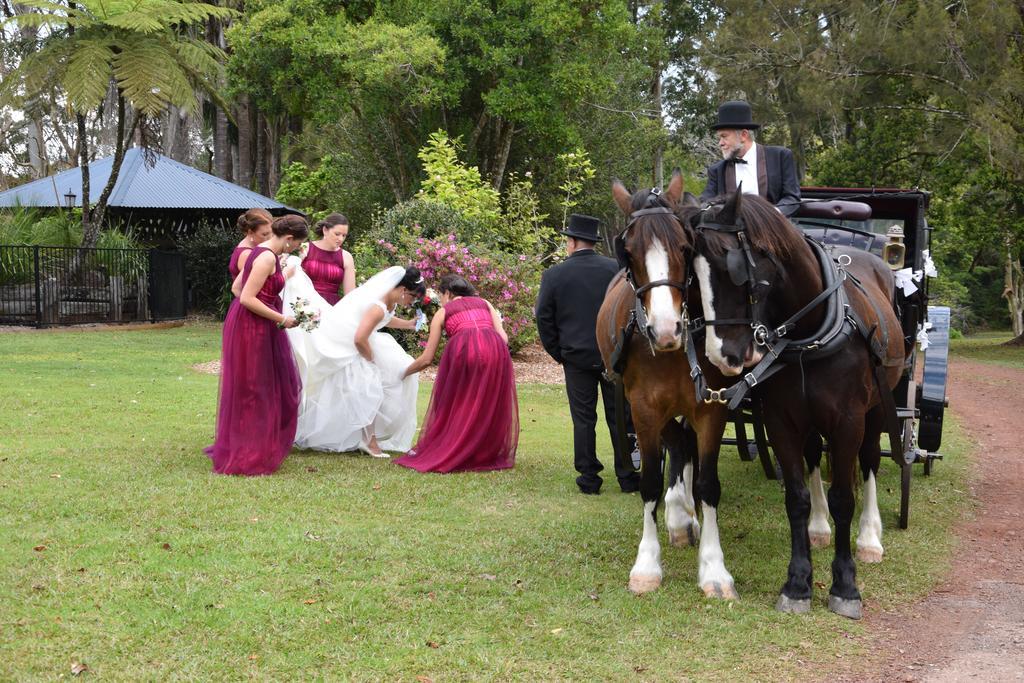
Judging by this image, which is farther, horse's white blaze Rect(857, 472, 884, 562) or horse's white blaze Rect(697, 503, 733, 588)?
horse's white blaze Rect(857, 472, 884, 562)

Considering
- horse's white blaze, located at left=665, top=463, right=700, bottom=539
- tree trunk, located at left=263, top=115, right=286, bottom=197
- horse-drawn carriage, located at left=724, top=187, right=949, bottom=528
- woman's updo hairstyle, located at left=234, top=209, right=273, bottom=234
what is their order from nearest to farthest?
horse's white blaze, located at left=665, top=463, right=700, bottom=539, horse-drawn carriage, located at left=724, top=187, right=949, bottom=528, woman's updo hairstyle, located at left=234, top=209, right=273, bottom=234, tree trunk, located at left=263, top=115, right=286, bottom=197

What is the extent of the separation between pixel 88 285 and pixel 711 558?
23286mm

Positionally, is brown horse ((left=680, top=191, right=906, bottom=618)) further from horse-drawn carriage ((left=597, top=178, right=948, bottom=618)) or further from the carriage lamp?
the carriage lamp

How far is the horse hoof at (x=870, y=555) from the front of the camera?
6.52m

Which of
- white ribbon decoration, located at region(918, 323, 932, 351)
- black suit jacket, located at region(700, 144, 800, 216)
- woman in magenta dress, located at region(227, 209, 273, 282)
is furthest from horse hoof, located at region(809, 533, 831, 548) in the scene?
woman in magenta dress, located at region(227, 209, 273, 282)

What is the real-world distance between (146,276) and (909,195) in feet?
74.8

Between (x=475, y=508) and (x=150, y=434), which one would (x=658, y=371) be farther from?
(x=150, y=434)

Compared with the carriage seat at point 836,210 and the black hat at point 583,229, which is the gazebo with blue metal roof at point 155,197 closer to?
the black hat at point 583,229

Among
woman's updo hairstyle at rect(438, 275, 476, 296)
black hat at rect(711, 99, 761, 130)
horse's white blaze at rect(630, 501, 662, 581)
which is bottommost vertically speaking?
horse's white blaze at rect(630, 501, 662, 581)

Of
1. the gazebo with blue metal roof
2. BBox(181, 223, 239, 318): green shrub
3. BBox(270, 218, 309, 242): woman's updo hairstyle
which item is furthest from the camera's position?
the gazebo with blue metal roof

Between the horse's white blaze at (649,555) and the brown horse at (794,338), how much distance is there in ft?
1.33

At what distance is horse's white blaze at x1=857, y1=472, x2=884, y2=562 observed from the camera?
258 inches

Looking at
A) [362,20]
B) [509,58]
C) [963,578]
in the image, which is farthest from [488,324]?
[362,20]

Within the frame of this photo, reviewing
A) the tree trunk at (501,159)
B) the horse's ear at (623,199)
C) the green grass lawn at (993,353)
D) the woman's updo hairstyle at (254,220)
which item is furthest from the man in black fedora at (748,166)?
the tree trunk at (501,159)
